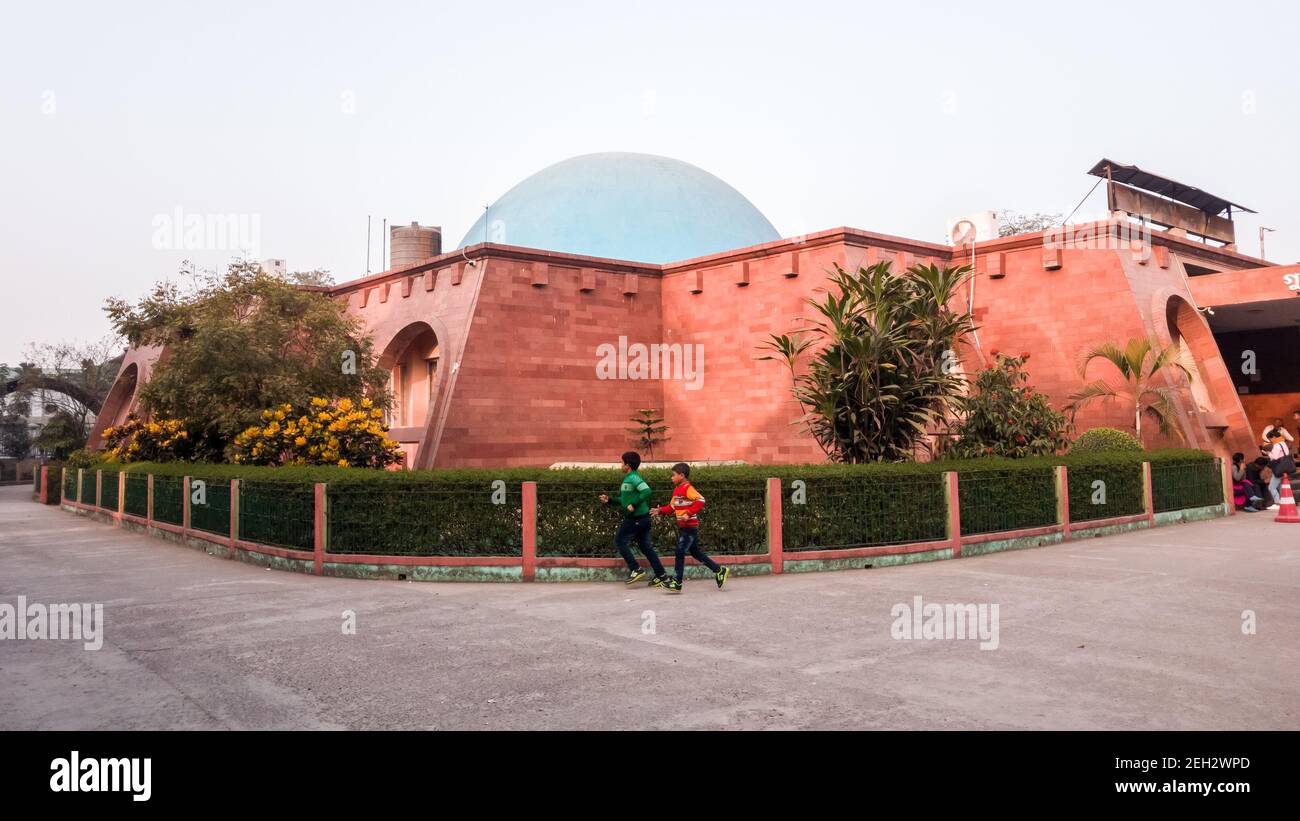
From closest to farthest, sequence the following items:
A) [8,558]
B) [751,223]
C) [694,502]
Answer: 1. [694,502]
2. [8,558]
3. [751,223]

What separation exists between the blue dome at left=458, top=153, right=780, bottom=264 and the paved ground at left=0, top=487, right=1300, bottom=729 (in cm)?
2409

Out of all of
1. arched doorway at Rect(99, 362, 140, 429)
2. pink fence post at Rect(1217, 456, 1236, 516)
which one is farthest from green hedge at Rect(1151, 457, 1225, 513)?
→ arched doorway at Rect(99, 362, 140, 429)

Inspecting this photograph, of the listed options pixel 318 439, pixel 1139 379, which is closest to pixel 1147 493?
pixel 1139 379

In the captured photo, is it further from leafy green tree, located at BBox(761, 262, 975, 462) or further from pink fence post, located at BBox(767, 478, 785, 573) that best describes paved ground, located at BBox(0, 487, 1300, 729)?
leafy green tree, located at BBox(761, 262, 975, 462)

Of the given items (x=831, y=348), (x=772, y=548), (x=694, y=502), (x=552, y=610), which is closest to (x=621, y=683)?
(x=552, y=610)

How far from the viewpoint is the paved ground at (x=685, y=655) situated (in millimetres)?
5676

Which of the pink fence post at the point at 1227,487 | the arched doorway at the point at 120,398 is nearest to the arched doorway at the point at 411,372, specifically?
the arched doorway at the point at 120,398

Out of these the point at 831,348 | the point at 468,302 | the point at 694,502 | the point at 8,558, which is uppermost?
the point at 468,302

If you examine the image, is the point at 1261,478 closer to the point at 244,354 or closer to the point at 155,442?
the point at 244,354

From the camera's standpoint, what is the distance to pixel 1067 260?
2033cm

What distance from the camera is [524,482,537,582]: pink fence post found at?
1124 centimetres

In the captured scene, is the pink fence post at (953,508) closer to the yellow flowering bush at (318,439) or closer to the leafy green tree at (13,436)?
the yellow flowering bush at (318,439)

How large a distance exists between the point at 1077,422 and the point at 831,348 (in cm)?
817
